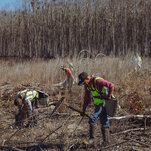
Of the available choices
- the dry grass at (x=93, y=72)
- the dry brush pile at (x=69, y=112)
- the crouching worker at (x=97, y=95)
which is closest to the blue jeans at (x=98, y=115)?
the crouching worker at (x=97, y=95)

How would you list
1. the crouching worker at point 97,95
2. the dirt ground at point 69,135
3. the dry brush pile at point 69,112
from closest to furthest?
1. the crouching worker at point 97,95
2. the dirt ground at point 69,135
3. the dry brush pile at point 69,112

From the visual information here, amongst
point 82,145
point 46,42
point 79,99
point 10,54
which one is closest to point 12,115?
point 79,99

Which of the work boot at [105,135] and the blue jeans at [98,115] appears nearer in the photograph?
the blue jeans at [98,115]

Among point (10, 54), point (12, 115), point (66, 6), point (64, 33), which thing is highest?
point (66, 6)

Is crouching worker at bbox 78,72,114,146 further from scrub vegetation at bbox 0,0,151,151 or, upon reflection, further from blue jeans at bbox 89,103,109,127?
scrub vegetation at bbox 0,0,151,151

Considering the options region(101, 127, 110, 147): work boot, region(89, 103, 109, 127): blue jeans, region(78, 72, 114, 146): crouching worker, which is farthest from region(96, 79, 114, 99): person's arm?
region(101, 127, 110, 147): work boot

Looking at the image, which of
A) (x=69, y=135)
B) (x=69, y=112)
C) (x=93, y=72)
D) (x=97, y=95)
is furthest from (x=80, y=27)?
(x=97, y=95)

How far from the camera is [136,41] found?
18.1 meters

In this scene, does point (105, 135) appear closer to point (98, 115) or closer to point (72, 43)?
point (98, 115)

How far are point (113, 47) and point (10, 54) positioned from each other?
35.0 ft

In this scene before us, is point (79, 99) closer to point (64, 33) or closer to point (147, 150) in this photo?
point (147, 150)

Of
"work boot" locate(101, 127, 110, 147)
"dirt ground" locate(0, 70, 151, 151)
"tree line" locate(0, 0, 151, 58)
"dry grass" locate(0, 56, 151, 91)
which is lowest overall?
"dirt ground" locate(0, 70, 151, 151)

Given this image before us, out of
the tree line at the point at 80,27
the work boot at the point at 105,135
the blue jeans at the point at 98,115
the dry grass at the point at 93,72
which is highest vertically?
the tree line at the point at 80,27

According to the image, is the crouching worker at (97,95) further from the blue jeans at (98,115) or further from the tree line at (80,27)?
the tree line at (80,27)
